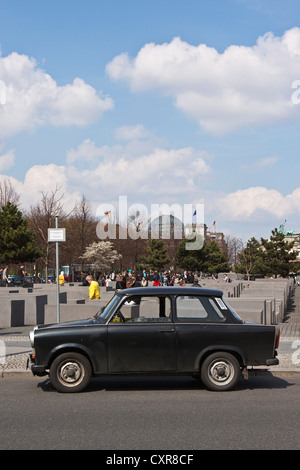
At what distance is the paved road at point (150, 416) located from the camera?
240 inches

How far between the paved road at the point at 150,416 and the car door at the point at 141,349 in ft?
1.38

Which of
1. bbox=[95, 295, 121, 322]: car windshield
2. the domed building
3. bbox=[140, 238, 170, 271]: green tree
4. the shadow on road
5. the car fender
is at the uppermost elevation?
the domed building

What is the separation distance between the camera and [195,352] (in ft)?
29.1

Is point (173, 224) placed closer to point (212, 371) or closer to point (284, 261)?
point (284, 261)

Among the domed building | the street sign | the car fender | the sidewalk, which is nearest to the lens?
the car fender

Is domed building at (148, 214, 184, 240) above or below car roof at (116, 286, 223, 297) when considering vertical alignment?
above

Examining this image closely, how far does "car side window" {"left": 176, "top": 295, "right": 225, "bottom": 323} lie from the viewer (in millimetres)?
9133

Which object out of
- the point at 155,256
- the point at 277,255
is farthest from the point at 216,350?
the point at 155,256

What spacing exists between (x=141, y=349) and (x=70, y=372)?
1091 millimetres

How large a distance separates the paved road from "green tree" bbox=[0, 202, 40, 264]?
140ft

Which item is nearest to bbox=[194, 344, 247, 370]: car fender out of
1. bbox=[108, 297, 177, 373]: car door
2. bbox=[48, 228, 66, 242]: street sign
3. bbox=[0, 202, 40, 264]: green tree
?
bbox=[108, 297, 177, 373]: car door

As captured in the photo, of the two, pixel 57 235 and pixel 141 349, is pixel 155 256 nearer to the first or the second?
pixel 57 235

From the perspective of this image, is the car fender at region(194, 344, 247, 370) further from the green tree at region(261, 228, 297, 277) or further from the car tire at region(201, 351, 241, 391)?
the green tree at region(261, 228, 297, 277)

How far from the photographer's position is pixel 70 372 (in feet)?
29.0
